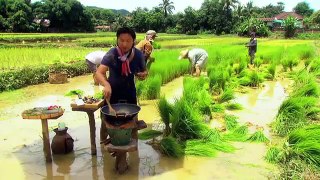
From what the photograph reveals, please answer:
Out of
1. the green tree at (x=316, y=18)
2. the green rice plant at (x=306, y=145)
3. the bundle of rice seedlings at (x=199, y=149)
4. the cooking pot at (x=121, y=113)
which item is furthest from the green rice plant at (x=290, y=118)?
the green tree at (x=316, y=18)

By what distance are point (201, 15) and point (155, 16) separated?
6.67m

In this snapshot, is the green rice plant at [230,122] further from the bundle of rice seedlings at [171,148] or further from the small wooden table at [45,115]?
the small wooden table at [45,115]

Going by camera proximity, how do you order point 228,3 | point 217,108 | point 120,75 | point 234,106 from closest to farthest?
1. point 120,75
2. point 217,108
3. point 234,106
4. point 228,3

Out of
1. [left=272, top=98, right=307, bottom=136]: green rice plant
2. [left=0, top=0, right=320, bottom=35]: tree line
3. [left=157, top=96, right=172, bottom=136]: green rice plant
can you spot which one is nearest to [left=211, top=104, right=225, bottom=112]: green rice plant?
[left=272, top=98, right=307, bottom=136]: green rice plant

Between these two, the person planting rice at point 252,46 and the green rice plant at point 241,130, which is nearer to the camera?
the green rice plant at point 241,130

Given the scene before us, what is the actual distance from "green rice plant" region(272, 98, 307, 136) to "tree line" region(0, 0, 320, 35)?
32.4 meters

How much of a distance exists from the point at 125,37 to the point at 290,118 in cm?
Answer: 270

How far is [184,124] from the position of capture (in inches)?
162

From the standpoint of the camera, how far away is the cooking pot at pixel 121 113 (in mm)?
3029

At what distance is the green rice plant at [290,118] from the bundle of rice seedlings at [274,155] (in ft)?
2.76

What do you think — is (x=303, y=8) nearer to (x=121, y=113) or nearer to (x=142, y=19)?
(x=142, y=19)

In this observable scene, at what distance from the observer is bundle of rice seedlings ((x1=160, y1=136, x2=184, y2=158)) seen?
12.1ft

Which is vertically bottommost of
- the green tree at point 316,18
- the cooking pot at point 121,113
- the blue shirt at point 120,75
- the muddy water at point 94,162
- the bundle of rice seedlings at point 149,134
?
the muddy water at point 94,162

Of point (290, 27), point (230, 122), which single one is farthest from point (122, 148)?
point (290, 27)
